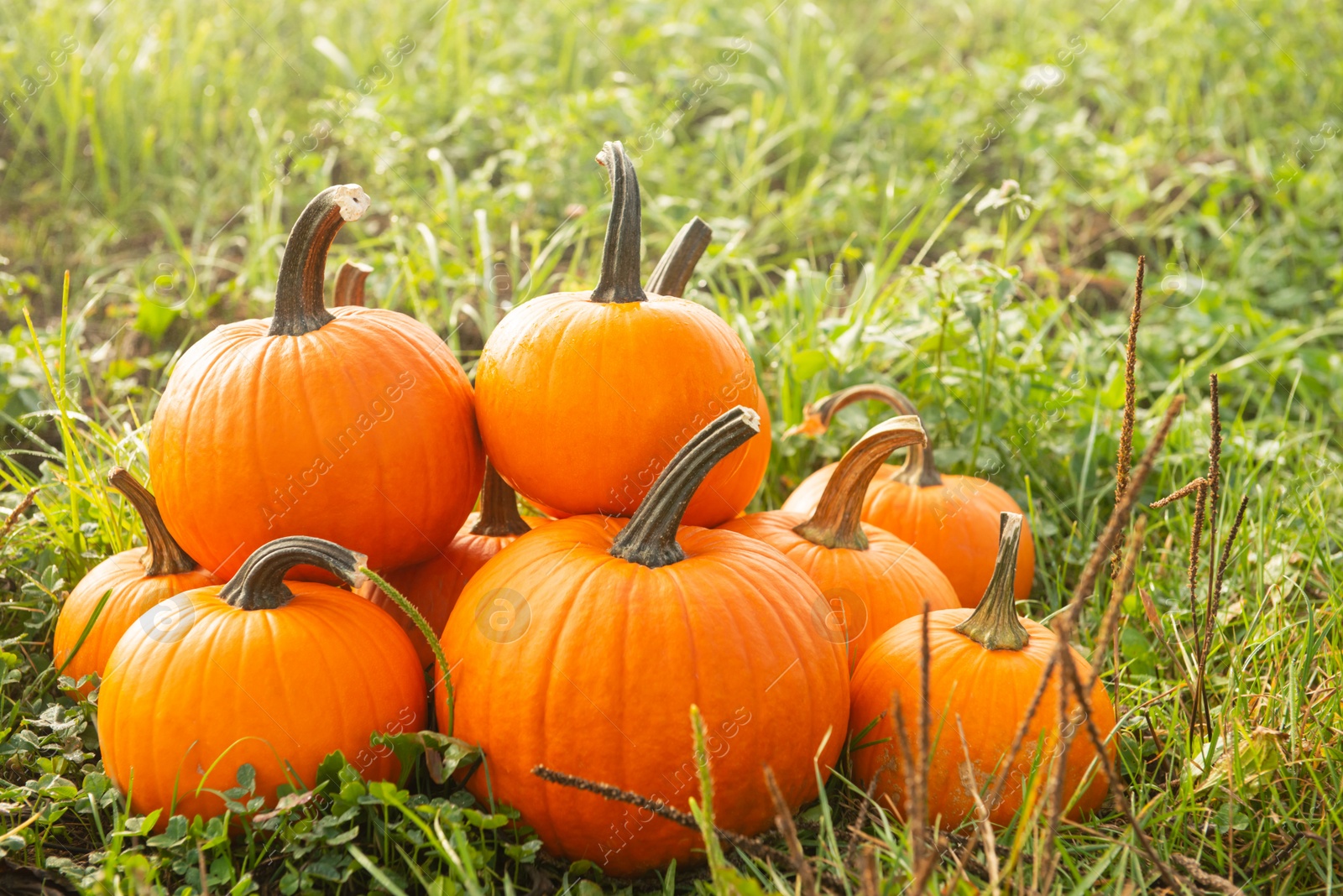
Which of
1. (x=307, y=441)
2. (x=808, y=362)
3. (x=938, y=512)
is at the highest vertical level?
(x=307, y=441)

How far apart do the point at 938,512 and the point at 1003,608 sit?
0.76m

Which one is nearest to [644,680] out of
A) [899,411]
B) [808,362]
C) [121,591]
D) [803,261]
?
[121,591]

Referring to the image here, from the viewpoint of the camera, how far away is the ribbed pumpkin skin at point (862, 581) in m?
2.28

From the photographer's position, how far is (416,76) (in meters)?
5.97

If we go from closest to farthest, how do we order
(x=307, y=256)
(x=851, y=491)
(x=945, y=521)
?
(x=307, y=256) < (x=851, y=491) < (x=945, y=521)

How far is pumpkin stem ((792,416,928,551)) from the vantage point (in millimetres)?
2240

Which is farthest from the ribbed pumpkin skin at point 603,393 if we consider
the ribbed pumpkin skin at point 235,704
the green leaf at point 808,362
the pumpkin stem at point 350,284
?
the green leaf at point 808,362

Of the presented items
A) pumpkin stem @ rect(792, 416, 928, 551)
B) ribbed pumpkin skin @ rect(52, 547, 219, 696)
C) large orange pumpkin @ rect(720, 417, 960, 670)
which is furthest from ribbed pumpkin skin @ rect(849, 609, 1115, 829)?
ribbed pumpkin skin @ rect(52, 547, 219, 696)

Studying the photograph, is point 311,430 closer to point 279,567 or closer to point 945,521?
point 279,567

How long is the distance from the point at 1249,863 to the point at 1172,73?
20.4 feet

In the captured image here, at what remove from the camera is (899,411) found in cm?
283

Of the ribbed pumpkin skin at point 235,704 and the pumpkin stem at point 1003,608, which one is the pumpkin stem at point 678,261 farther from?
the ribbed pumpkin skin at point 235,704

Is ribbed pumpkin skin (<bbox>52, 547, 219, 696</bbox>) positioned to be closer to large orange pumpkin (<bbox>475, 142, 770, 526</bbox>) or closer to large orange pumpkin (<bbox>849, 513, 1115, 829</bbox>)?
large orange pumpkin (<bbox>475, 142, 770, 526</bbox>)

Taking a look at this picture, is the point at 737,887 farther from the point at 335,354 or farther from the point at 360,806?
the point at 335,354
